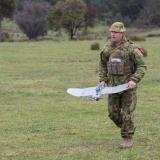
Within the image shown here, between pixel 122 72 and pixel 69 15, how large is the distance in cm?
6375

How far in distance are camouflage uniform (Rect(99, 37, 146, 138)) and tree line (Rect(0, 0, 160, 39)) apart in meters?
58.9

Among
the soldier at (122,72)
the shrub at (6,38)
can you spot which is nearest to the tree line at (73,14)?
the shrub at (6,38)

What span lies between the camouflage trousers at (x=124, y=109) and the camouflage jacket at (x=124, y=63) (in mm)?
219

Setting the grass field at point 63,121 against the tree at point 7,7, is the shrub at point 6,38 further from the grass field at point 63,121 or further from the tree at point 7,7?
the grass field at point 63,121

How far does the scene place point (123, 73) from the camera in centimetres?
916

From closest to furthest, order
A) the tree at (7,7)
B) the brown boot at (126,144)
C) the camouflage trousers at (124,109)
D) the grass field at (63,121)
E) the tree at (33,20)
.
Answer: the camouflage trousers at (124,109) < the grass field at (63,121) < the brown boot at (126,144) < the tree at (7,7) < the tree at (33,20)

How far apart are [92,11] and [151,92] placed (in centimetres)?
7754

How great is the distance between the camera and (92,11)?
9394cm

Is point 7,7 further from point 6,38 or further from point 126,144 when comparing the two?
point 126,144

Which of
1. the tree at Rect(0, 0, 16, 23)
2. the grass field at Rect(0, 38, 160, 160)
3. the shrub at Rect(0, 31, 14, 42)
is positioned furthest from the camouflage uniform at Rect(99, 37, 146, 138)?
the tree at Rect(0, 0, 16, 23)

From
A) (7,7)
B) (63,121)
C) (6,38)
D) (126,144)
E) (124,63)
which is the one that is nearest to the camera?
(124,63)

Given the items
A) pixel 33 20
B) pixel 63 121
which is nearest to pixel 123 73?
pixel 63 121

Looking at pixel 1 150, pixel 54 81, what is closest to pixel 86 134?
pixel 1 150

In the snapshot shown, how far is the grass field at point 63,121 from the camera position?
9.29 meters
